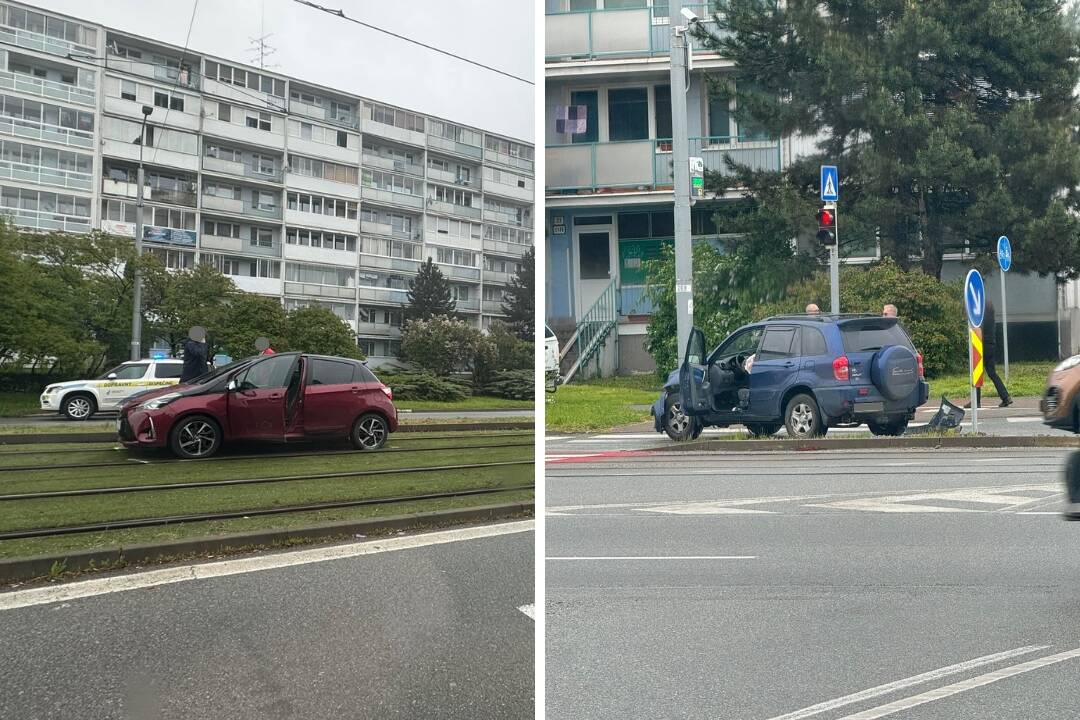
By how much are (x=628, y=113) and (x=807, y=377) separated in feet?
36.1

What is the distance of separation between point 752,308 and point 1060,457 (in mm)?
6386

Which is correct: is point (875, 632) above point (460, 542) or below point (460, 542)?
below

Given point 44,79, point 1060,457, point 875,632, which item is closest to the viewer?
point 44,79

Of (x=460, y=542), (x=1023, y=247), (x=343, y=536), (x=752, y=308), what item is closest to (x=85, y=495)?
(x=343, y=536)

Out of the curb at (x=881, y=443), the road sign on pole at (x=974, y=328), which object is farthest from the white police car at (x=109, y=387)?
the road sign on pole at (x=974, y=328)

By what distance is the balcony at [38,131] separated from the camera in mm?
732

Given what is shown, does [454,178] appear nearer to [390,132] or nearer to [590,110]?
[390,132]

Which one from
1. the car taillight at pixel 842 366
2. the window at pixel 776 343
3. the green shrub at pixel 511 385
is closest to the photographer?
the green shrub at pixel 511 385

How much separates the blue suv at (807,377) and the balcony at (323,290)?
25.6 ft

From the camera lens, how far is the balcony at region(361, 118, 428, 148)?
89 centimetres

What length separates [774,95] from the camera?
15.8 metres

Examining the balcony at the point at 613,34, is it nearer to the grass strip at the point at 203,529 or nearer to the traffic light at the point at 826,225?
the traffic light at the point at 826,225

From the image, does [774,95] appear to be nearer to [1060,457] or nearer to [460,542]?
[1060,457]

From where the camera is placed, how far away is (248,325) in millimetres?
833
